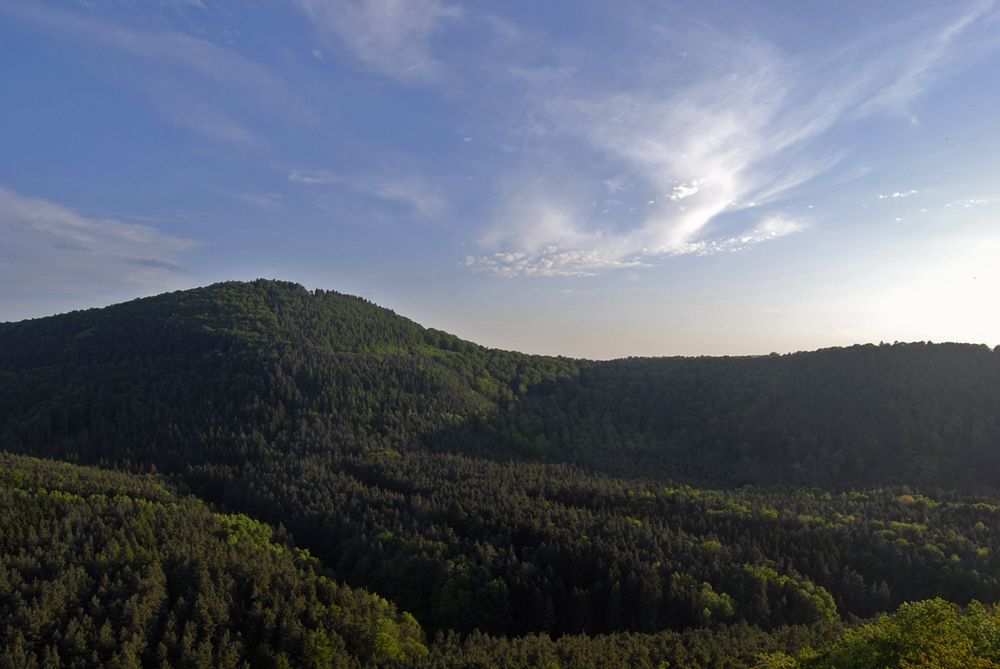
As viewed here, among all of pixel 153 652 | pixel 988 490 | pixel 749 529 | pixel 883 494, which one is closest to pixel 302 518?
pixel 153 652

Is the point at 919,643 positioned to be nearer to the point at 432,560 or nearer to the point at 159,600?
the point at 432,560

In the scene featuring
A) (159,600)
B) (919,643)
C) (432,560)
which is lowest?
(432,560)

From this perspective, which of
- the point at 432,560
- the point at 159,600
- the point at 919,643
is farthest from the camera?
the point at 432,560

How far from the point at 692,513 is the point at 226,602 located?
102 meters

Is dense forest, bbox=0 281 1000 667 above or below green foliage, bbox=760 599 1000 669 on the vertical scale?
below

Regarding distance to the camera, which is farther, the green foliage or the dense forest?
the dense forest

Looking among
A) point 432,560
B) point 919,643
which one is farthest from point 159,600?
point 919,643

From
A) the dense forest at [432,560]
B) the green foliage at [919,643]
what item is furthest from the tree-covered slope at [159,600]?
the green foliage at [919,643]

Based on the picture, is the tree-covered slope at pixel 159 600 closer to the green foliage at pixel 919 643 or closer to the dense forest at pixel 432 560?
the dense forest at pixel 432 560

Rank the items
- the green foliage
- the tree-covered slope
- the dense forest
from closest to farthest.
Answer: the green foliage, the tree-covered slope, the dense forest

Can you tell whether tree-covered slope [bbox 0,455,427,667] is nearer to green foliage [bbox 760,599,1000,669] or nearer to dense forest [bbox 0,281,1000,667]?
dense forest [bbox 0,281,1000,667]

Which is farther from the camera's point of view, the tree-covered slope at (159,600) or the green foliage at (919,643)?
the tree-covered slope at (159,600)

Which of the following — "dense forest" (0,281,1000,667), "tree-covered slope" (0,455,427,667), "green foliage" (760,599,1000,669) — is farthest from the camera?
"dense forest" (0,281,1000,667)

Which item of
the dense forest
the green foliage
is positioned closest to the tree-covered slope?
the dense forest
